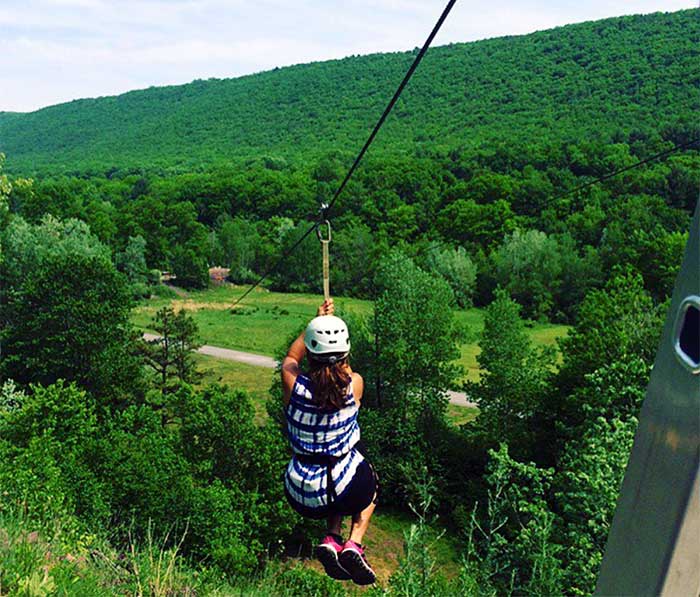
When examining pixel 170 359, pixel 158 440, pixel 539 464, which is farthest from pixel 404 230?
pixel 158 440

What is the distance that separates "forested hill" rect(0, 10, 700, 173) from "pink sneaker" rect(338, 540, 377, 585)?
64.7m

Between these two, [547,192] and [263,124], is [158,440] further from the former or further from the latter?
[263,124]

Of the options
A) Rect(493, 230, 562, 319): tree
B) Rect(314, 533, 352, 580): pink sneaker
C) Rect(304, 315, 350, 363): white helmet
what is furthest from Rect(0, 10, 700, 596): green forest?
Rect(304, 315, 350, 363): white helmet

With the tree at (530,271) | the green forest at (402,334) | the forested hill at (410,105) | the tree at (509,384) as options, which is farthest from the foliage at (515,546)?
the forested hill at (410,105)

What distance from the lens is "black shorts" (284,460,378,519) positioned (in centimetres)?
404

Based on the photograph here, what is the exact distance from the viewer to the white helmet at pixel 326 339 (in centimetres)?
372

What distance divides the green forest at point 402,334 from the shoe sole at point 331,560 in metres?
0.78

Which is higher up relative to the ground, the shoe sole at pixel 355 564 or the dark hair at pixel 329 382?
the dark hair at pixel 329 382

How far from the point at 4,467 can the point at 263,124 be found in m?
132

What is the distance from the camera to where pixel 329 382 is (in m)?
3.76

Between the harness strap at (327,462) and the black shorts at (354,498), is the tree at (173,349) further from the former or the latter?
the harness strap at (327,462)

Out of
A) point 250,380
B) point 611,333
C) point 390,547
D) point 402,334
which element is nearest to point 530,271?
point 250,380

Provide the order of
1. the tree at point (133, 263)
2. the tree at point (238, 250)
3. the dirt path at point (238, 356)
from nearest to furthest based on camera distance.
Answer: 1. the dirt path at point (238, 356)
2. the tree at point (133, 263)
3. the tree at point (238, 250)

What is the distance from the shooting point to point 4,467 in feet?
39.1
